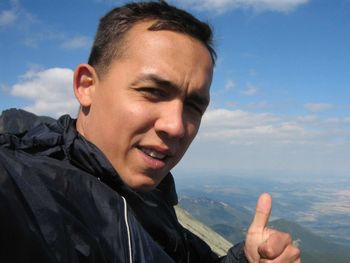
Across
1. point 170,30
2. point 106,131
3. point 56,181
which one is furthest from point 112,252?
point 170,30

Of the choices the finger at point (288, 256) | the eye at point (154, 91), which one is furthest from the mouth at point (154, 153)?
the finger at point (288, 256)

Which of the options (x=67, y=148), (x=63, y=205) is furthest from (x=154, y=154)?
(x=63, y=205)

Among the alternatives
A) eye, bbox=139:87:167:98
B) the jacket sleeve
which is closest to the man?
eye, bbox=139:87:167:98

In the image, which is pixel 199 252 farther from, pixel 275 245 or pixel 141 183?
pixel 141 183

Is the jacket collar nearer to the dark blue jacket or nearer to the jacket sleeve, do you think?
the dark blue jacket

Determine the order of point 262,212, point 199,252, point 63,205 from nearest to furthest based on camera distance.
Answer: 1. point 63,205
2. point 262,212
3. point 199,252

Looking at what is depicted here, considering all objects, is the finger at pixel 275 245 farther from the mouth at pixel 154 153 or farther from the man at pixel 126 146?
the mouth at pixel 154 153
